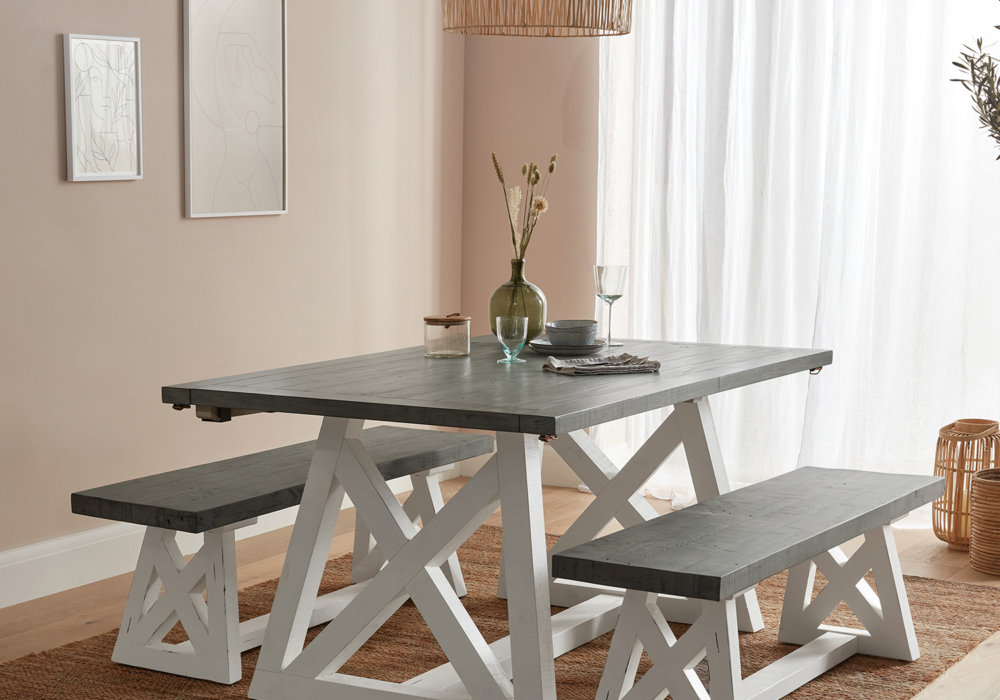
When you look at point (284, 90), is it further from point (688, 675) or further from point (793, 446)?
point (688, 675)

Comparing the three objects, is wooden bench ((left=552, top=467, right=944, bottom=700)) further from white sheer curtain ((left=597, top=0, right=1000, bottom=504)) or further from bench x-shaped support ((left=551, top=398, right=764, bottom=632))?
white sheer curtain ((left=597, top=0, right=1000, bottom=504))

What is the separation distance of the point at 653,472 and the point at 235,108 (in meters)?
1.94

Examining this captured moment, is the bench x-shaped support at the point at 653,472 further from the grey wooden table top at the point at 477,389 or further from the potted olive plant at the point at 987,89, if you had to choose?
the potted olive plant at the point at 987,89

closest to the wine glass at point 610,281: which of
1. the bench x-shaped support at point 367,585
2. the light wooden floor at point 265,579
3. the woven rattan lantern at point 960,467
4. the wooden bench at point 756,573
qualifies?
the wooden bench at point 756,573

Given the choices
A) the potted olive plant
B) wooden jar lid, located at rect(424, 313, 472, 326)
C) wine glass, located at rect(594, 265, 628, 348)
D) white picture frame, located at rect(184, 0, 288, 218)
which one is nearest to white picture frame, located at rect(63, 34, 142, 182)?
white picture frame, located at rect(184, 0, 288, 218)

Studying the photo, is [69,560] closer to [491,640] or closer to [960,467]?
[491,640]

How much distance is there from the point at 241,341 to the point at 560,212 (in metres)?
1.57

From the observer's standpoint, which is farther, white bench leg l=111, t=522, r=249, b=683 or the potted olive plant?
the potted olive plant

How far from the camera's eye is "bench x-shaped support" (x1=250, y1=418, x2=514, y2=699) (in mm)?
2662

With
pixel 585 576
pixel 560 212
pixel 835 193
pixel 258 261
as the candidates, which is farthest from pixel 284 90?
pixel 585 576

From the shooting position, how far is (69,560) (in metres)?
3.73

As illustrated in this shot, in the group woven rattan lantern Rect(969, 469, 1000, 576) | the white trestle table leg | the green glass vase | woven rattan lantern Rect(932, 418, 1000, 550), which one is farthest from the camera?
woven rattan lantern Rect(932, 418, 1000, 550)

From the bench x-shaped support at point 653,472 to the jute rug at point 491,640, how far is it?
0.26 feet

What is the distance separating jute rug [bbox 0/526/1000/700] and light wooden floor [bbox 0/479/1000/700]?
65 mm
